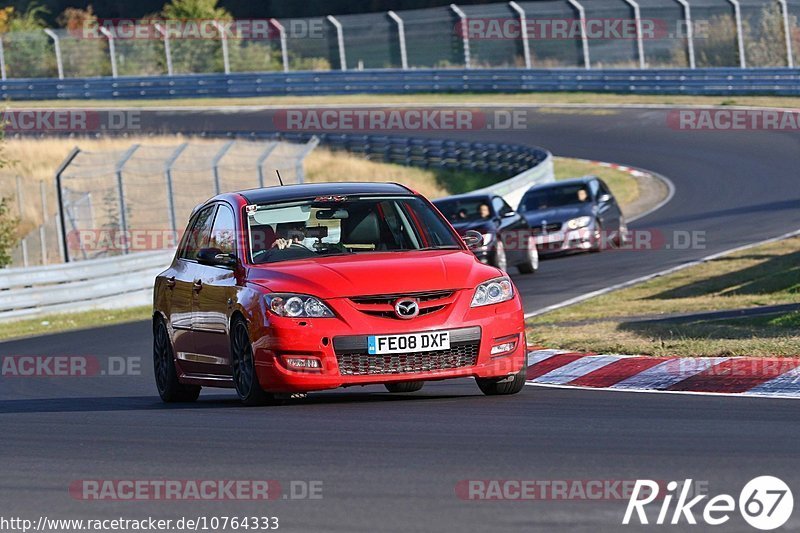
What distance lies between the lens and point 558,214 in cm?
2597

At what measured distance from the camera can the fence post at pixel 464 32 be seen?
170ft

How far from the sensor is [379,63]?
183 feet

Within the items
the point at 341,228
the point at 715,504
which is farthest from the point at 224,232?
the point at 715,504

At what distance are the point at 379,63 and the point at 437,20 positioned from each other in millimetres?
3186

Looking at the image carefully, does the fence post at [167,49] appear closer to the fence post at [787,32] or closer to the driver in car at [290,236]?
the fence post at [787,32]

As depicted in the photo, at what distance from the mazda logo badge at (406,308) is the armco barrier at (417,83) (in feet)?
118

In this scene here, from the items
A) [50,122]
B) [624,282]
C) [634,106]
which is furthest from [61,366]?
[50,122]

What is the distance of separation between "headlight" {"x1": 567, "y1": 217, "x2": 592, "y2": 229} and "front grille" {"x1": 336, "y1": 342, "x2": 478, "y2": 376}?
54.4 feet

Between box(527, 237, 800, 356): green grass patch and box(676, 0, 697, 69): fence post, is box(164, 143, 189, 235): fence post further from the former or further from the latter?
box(676, 0, 697, 69): fence post

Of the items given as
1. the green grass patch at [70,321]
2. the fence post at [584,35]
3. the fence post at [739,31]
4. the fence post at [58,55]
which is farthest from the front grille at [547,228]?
the fence post at [58,55]

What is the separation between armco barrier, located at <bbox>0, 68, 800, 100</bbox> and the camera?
44938mm

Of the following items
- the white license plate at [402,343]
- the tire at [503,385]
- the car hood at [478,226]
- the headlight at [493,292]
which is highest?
the headlight at [493,292]

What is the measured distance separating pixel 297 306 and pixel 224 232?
1.55m

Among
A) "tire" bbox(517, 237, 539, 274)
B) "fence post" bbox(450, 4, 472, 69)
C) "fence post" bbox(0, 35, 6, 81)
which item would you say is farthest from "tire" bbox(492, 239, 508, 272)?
"fence post" bbox(0, 35, 6, 81)
